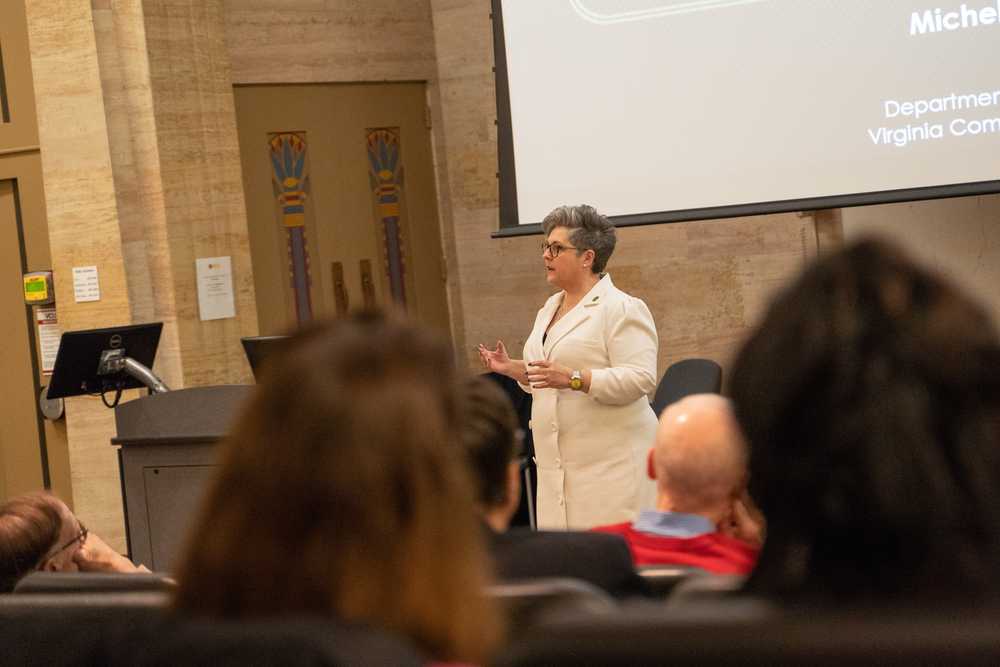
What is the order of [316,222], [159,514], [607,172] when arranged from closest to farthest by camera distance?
[159,514] → [607,172] → [316,222]

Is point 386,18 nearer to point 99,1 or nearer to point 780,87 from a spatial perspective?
point 99,1

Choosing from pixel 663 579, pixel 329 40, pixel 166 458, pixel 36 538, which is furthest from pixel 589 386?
pixel 329 40

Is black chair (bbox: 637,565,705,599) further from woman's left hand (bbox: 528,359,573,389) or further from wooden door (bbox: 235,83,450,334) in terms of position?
wooden door (bbox: 235,83,450,334)

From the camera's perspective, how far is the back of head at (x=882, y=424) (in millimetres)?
1209

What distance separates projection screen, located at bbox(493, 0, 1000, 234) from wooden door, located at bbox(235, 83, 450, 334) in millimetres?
1609

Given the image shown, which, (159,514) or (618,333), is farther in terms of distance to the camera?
(159,514)

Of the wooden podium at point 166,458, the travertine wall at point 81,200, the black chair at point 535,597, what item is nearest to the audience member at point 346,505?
the black chair at point 535,597

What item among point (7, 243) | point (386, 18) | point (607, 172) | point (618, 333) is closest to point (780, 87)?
point (607, 172)

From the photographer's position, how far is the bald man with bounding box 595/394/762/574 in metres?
2.34

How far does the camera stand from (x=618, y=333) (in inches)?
172

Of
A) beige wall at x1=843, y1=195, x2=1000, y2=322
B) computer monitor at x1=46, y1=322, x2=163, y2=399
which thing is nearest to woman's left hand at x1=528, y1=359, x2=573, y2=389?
computer monitor at x1=46, y1=322, x2=163, y2=399

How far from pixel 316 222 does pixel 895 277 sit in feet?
20.4

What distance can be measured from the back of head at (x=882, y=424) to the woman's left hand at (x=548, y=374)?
116 inches

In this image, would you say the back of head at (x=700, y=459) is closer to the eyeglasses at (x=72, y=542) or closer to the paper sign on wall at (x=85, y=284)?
the eyeglasses at (x=72, y=542)
